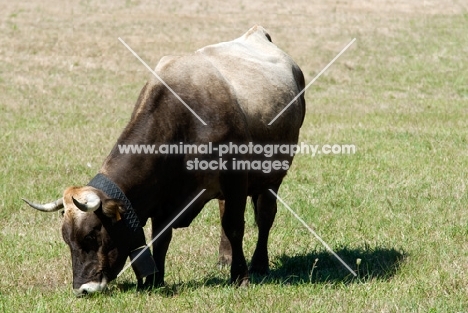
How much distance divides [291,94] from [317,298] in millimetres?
2990

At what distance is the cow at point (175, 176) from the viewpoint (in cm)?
650

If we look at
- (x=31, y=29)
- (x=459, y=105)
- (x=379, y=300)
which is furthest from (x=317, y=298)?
(x=31, y=29)

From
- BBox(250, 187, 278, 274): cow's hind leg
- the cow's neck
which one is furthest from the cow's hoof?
the cow's neck

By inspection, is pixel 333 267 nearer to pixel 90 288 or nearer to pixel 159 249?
pixel 159 249

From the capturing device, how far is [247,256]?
28.7 feet

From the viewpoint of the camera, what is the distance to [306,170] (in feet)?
42.2

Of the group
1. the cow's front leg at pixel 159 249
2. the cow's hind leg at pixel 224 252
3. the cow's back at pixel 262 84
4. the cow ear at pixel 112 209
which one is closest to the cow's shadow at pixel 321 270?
the cow's front leg at pixel 159 249

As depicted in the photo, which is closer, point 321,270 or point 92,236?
point 92,236

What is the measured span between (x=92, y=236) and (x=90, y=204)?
14.4 inches

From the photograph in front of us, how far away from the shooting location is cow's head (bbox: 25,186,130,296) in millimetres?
6402

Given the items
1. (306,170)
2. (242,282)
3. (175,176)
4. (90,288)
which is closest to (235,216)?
(242,282)

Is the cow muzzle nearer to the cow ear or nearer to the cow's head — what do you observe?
the cow's head

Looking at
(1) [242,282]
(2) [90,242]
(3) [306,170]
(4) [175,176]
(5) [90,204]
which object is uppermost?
(5) [90,204]

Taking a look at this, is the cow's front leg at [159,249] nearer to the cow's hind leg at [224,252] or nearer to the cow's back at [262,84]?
the cow's hind leg at [224,252]
